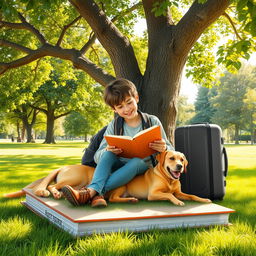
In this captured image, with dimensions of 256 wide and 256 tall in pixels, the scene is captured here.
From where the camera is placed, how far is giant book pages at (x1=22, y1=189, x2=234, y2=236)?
244cm

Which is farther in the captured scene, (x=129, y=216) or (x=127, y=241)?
(x=129, y=216)

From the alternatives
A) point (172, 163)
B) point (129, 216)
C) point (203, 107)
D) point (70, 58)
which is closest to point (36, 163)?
point (70, 58)

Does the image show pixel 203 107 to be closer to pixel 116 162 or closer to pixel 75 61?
pixel 75 61

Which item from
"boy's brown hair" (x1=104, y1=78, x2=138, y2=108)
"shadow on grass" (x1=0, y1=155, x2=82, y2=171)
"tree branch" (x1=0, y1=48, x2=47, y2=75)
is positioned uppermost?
"tree branch" (x1=0, y1=48, x2=47, y2=75)

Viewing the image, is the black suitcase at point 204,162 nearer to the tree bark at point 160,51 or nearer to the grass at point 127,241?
the tree bark at point 160,51

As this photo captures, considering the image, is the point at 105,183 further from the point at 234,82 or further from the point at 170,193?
the point at 234,82

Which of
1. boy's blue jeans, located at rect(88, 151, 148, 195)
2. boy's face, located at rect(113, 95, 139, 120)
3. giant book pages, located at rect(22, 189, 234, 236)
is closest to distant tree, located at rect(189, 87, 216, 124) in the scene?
boy's face, located at rect(113, 95, 139, 120)

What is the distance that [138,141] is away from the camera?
314 cm

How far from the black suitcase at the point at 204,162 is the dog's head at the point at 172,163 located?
807mm

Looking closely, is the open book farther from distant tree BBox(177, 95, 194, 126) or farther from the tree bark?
distant tree BBox(177, 95, 194, 126)

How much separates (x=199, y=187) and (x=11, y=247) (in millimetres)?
2622

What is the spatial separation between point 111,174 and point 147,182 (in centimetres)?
42

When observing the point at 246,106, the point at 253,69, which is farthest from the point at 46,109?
the point at 253,69

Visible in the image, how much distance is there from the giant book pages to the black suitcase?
3.30ft
